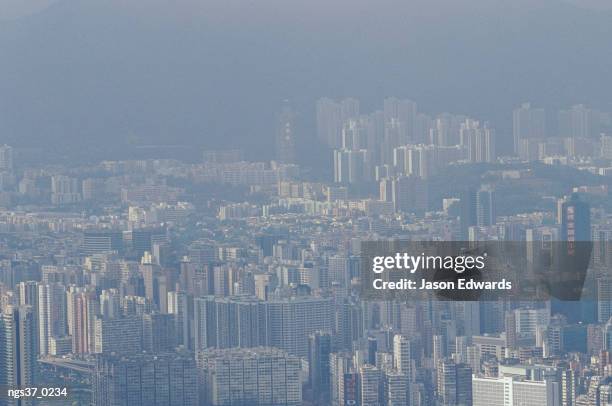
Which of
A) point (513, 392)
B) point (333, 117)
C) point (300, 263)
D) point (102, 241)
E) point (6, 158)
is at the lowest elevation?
point (513, 392)

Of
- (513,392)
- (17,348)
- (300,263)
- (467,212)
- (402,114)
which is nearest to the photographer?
(513,392)

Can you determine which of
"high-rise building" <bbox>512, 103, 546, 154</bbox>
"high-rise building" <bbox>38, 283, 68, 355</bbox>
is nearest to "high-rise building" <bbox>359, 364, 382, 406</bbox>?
"high-rise building" <bbox>512, 103, 546, 154</bbox>

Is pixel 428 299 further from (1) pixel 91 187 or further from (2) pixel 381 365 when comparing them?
(1) pixel 91 187

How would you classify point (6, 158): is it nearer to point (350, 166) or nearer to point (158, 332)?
point (158, 332)

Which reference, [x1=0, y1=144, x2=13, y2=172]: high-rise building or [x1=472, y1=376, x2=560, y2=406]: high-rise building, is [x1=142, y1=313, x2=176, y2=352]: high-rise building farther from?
[x1=472, y1=376, x2=560, y2=406]: high-rise building

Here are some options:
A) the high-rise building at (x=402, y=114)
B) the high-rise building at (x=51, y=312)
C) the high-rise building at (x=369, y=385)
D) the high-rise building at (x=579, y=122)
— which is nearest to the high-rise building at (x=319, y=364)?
the high-rise building at (x=369, y=385)

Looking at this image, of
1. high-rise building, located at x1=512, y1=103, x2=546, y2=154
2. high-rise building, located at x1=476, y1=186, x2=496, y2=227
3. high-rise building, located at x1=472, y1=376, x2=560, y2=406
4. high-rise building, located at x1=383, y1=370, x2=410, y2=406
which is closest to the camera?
high-rise building, located at x1=472, y1=376, x2=560, y2=406

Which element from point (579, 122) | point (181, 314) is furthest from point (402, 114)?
point (181, 314)
